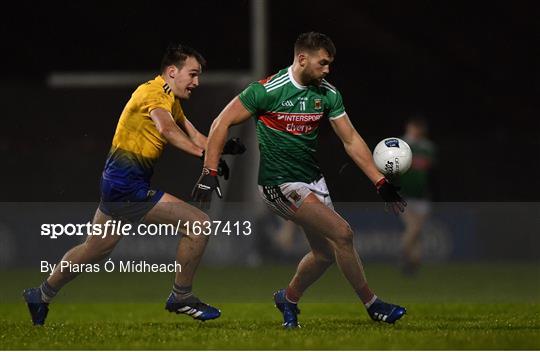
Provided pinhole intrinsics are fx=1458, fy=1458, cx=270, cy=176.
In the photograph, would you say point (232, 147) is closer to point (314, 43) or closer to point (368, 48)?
point (314, 43)

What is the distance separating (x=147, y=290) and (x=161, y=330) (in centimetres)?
226

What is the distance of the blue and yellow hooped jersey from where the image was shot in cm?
1141

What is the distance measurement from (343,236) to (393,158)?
28.5 inches

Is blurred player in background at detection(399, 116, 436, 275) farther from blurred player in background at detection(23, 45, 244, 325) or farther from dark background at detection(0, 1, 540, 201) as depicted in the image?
blurred player in background at detection(23, 45, 244, 325)

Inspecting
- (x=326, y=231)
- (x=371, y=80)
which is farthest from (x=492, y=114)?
(x=326, y=231)

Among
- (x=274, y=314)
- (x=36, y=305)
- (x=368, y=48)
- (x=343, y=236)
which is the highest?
(x=343, y=236)

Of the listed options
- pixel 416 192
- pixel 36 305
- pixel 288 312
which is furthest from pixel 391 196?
pixel 416 192

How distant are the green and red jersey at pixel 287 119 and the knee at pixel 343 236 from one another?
18.4 inches

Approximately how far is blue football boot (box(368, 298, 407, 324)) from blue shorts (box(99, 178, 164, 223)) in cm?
188

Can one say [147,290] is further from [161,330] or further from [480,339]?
[480,339]

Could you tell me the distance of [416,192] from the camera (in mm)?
19359

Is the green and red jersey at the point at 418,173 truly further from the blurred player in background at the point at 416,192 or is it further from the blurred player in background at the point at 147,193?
the blurred player in background at the point at 147,193

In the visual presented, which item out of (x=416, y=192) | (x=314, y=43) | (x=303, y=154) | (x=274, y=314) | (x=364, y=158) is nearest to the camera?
(x=314, y=43)

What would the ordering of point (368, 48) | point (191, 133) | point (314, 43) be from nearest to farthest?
point (314, 43), point (191, 133), point (368, 48)
